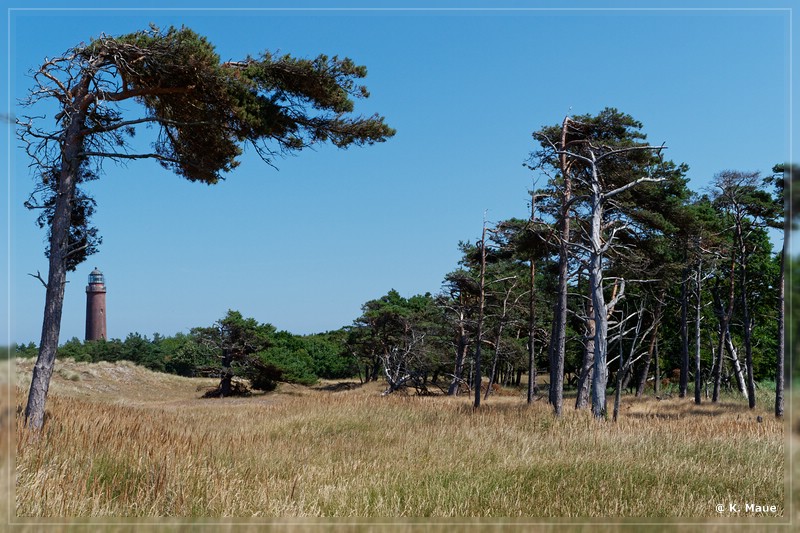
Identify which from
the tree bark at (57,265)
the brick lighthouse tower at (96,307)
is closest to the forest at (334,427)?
the tree bark at (57,265)

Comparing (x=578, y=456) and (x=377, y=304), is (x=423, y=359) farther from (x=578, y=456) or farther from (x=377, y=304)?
(x=578, y=456)

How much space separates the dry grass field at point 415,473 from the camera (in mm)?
4664

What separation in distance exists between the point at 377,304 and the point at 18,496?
131 feet

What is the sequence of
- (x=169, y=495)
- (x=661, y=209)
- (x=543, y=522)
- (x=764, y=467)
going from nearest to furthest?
1. (x=543, y=522)
2. (x=169, y=495)
3. (x=764, y=467)
4. (x=661, y=209)

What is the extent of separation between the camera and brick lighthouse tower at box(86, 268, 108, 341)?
49969mm

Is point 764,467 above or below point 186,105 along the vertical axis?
below

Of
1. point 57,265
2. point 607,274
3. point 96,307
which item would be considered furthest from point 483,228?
point 96,307

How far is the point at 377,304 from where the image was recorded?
4412 cm

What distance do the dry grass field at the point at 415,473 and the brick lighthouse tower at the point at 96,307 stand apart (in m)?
43.6

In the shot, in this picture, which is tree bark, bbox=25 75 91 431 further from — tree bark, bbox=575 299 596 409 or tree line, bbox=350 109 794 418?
tree bark, bbox=575 299 596 409

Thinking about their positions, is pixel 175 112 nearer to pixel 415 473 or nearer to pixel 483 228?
pixel 415 473

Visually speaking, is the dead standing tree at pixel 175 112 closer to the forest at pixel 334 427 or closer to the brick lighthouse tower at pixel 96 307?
the forest at pixel 334 427

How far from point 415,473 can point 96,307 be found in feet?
173

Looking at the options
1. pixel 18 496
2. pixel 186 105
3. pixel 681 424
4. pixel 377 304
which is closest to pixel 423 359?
pixel 377 304
